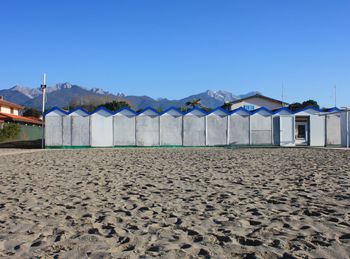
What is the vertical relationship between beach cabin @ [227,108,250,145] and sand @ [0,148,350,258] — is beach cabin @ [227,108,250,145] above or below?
above

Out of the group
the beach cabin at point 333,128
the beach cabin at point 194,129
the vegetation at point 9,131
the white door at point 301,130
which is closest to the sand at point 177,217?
the beach cabin at point 194,129

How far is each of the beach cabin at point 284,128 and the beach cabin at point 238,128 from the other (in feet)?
6.76

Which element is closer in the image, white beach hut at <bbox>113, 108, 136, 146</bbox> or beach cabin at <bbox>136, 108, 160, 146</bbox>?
white beach hut at <bbox>113, 108, 136, 146</bbox>

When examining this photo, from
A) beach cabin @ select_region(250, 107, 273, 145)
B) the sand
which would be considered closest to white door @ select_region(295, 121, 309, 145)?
beach cabin @ select_region(250, 107, 273, 145)

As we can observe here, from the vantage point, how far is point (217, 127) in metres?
26.4

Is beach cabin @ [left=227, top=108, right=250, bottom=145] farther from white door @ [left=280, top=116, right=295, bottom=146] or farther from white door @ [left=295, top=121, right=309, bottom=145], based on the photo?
white door @ [left=295, top=121, right=309, bottom=145]

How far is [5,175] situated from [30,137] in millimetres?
26483

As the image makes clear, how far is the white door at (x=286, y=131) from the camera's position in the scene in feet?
86.8

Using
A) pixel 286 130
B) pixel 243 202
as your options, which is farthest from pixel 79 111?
pixel 243 202

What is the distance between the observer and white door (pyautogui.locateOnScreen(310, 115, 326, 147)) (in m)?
26.7

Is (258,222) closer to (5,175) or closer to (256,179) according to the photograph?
(256,179)

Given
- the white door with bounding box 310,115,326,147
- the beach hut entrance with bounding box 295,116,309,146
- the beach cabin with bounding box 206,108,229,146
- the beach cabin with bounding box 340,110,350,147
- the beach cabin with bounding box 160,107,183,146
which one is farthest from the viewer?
the beach hut entrance with bounding box 295,116,309,146

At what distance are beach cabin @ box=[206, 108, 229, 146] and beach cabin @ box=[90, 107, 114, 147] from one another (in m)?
6.67

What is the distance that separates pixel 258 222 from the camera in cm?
459
